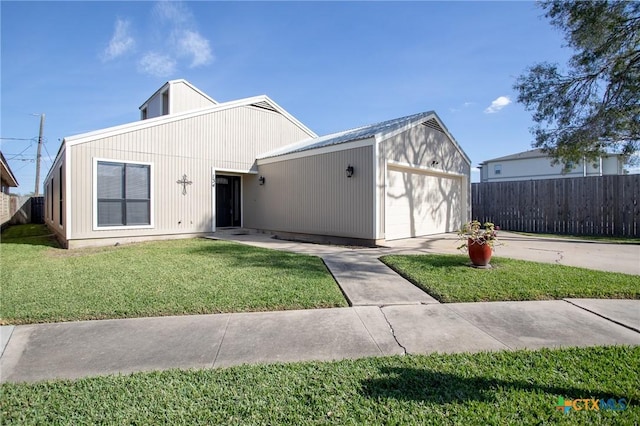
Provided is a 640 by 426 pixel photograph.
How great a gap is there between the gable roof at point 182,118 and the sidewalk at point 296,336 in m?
7.35

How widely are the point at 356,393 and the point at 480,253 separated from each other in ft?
14.6

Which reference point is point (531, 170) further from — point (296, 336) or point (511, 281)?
point (296, 336)

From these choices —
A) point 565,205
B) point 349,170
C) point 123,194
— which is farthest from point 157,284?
point 565,205

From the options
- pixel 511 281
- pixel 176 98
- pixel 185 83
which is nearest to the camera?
pixel 511 281

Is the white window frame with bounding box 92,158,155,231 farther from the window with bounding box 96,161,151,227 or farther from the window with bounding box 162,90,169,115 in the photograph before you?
the window with bounding box 162,90,169,115

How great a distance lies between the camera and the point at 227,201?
43.8ft

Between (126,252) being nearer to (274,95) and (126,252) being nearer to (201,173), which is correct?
(201,173)

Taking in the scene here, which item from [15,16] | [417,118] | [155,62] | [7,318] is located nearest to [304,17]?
[417,118]

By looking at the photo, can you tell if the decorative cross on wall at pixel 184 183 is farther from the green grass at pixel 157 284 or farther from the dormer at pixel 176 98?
the dormer at pixel 176 98

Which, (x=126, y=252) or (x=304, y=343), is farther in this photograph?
(x=126, y=252)

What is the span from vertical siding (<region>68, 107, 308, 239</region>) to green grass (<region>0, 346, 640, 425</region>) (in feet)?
27.5

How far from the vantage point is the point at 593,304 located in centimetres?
396

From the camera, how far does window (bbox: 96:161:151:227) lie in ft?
30.4

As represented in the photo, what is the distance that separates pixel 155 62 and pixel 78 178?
5.31 meters
